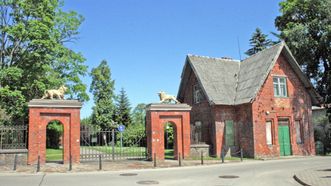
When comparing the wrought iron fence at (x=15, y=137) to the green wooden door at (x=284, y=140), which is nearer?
the wrought iron fence at (x=15, y=137)

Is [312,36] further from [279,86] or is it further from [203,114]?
[203,114]

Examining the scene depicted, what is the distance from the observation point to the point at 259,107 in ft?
84.3

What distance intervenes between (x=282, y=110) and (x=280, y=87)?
1.96 meters

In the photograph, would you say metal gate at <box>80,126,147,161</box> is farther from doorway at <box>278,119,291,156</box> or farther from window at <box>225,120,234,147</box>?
doorway at <box>278,119,291,156</box>

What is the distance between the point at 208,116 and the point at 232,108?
2040mm

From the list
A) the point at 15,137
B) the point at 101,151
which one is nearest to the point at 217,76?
the point at 101,151

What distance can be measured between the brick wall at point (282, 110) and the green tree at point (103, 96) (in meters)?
30.9

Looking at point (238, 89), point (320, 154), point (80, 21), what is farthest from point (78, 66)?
point (320, 154)

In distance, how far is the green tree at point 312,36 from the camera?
99.9 ft

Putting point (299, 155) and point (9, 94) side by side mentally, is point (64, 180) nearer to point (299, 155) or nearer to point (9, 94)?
point (9, 94)

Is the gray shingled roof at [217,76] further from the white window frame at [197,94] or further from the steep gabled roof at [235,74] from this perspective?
A: the white window frame at [197,94]

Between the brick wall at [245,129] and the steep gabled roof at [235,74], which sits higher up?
the steep gabled roof at [235,74]

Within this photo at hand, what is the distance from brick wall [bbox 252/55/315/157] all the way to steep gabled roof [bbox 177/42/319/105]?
25.0 inches

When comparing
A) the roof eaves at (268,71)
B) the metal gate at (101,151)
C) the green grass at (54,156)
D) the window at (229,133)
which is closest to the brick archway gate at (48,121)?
the metal gate at (101,151)
